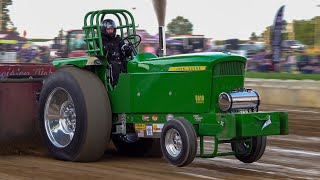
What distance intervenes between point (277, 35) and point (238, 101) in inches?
702

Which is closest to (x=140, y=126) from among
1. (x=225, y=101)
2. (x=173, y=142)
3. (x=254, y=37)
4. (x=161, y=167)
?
(x=161, y=167)

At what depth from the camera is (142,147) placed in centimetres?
825

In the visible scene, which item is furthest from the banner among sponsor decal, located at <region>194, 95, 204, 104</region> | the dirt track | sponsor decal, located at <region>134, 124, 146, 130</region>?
sponsor decal, located at <region>194, 95, 204, 104</region>

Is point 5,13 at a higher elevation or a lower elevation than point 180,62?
higher

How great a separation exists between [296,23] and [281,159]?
20552 mm

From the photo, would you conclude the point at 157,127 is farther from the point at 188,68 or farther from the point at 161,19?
the point at 161,19

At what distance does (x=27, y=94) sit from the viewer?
8195mm

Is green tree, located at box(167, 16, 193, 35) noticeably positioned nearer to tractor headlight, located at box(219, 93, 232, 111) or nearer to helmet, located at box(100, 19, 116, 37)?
helmet, located at box(100, 19, 116, 37)

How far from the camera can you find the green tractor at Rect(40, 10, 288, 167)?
664 centimetres

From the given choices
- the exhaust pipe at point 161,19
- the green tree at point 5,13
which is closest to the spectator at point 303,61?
the exhaust pipe at point 161,19

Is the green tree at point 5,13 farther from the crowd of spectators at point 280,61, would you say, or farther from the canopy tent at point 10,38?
the crowd of spectators at point 280,61

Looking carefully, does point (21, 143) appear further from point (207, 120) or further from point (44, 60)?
point (44, 60)

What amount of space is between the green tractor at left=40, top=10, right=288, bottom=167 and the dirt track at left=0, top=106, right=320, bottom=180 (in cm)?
19

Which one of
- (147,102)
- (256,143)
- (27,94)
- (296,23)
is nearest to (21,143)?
(27,94)
